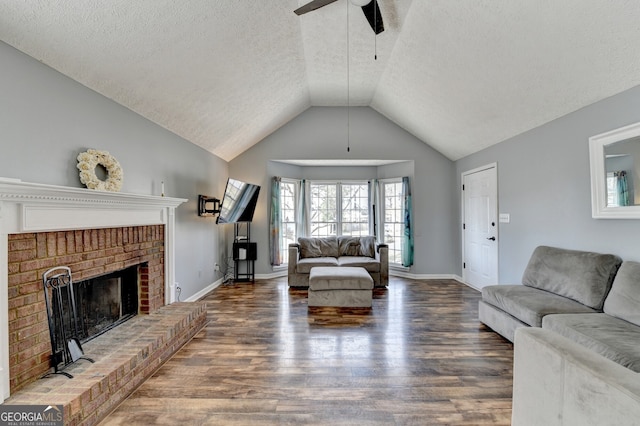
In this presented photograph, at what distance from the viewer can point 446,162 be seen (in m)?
5.66

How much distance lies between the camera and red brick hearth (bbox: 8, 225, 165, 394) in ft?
5.74

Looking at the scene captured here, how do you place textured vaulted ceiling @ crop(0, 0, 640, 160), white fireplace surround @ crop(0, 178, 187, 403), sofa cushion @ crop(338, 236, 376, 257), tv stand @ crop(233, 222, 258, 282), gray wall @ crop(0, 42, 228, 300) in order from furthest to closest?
1. sofa cushion @ crop(338, 236, 376, 257)
2. tv stand @ crop(233, 222, 258, 282)
3. textured vaulted ceiling @ crop(0, 0, 640, 160)
4. gray wall @ crop(0, 42, 228, 300)
5. white fireplace surround @ crop(0, 178, 187, 403)

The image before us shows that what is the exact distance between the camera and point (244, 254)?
18.0 ft

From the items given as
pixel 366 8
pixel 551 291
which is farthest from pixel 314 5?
pixel 551 291

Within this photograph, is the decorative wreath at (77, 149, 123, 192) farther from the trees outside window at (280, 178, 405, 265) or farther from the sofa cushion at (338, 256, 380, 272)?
the trees outside window at (280, 178, 405, 265)

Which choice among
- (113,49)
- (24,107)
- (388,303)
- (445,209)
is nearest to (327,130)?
(445,209)

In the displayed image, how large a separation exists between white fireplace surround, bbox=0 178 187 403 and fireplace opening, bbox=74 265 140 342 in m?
0.52

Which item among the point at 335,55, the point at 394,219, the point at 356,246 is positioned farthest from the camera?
the point at 394,219

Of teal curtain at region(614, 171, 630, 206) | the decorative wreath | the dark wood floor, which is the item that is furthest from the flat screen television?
teal curtain at region(614, 171, 630, 206)

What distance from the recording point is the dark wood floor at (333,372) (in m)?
1.88

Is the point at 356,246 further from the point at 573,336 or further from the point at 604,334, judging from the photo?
the point at 604,334

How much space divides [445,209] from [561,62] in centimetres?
334

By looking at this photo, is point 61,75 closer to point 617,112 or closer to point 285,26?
point 285,26

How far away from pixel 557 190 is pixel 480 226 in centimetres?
163
